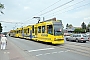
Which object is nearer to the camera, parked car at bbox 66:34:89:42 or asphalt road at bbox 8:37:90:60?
asphalt road at bbox 8:37:90:60

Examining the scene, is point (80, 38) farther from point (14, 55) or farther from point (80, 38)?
point (14, 55)

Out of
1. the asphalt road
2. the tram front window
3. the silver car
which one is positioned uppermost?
the tram front window

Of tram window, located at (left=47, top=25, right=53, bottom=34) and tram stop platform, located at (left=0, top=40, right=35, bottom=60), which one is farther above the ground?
tram window, located at (left=47, top=25, right=53, bottom=34)

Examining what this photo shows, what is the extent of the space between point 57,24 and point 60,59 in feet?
42.0

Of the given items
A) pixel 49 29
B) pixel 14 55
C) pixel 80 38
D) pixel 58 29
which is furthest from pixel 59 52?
pixel 80 38

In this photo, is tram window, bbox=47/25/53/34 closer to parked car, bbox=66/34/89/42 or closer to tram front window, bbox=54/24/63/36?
tram front window, bbox=54/24/63/36

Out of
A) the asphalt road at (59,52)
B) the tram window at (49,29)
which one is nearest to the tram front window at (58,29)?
the tram window at (49,29)

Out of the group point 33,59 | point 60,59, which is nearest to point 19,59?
point 33,59

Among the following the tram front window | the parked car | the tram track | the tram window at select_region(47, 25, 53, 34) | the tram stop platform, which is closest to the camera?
the tram stop platform

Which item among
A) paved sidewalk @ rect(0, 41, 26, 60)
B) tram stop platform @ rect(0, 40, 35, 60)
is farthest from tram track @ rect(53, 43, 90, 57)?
paved sidewalk @ rect(0, 41, 26, 60)

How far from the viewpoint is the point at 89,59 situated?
1034 centimetres

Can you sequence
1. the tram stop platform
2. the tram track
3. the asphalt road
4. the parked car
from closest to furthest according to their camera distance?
1. the tram stop platform
2. the asphalt road
3. the tram track
4. the parked car

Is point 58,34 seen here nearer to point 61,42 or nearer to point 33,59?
point 61,42

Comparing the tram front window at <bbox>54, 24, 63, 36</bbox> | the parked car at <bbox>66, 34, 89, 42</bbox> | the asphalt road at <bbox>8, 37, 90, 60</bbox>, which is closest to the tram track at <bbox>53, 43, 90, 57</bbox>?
the asphalt road at <bbox>8, 37, 90, 60</bbox>
